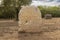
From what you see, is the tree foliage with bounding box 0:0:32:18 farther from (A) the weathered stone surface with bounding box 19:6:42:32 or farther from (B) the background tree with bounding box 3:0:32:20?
(A) the weathered stone surface with bounding box 19:6:42:32

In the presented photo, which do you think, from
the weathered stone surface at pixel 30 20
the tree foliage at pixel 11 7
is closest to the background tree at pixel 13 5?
the tree foliage at pixel 11 7

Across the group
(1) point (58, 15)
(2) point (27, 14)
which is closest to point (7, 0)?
(1) point (58, 15)

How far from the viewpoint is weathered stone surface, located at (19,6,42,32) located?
5625 mm

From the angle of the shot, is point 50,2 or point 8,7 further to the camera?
point 50,2

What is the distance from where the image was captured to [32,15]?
5.87 metres

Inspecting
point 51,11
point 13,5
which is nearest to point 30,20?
point 13,5

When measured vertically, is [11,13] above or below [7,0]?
below

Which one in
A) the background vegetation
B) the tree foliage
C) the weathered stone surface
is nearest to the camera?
the weathered stone surface

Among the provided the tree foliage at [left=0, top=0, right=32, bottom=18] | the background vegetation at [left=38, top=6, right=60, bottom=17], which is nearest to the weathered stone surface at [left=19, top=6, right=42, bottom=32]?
the tree foliage at [left=0, top=0, right=32, bottom=18]

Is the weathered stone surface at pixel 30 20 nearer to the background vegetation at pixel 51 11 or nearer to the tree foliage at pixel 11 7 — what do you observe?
the tree foliage at pixel 11 7

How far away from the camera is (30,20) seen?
5.77 metres

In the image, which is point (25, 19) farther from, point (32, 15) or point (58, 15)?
point (58, 15)

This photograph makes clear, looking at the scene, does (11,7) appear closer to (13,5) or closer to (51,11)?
(13,5)

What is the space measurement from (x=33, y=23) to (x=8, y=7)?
4.72m
